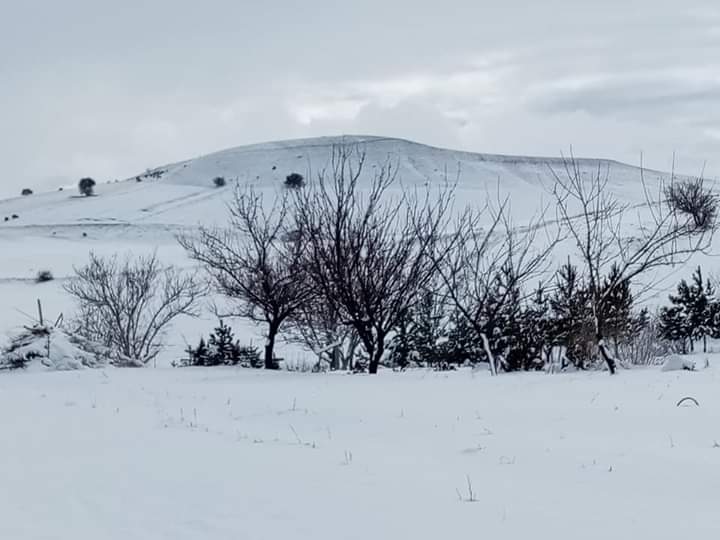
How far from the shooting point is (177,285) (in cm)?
3562

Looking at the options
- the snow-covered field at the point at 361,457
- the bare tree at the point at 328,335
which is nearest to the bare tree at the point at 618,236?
the snow-covered field at the point at 361,457

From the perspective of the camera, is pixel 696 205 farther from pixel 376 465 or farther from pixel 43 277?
pixel 43 277

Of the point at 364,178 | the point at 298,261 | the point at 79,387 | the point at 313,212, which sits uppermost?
the point at 364,178

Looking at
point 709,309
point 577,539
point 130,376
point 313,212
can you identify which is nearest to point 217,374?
point 130,376

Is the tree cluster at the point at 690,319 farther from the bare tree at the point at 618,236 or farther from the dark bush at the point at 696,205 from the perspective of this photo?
the dark bush at the point at 696,205

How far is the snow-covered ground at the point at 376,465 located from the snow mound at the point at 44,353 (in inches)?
224

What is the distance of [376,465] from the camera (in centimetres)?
586

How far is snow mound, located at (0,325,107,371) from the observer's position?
51.9 feet

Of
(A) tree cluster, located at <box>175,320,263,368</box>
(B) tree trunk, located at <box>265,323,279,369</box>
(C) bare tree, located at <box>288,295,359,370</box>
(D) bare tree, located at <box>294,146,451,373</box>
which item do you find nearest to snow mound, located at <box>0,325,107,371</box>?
(B) tree trunk, located at <box>265,323,279,369</box>

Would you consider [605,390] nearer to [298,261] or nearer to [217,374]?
[217,374]

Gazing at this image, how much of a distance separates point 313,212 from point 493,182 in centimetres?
6094

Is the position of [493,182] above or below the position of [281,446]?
above

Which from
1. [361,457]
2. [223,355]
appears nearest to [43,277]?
[223,355]

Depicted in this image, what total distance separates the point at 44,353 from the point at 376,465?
12.4 metres
